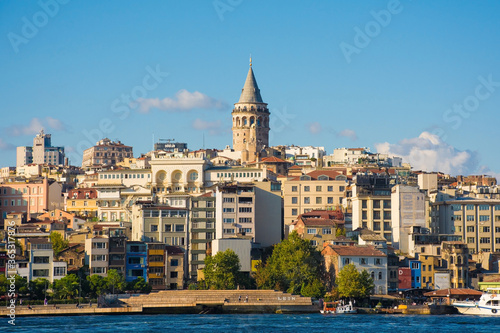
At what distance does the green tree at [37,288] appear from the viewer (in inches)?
3573

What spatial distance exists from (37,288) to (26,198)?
50772 millimetres

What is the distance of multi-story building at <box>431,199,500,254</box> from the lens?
114 meters

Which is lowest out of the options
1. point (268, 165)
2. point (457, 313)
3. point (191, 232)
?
point (457, 313)

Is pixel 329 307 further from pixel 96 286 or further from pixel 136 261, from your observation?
pixel 96 286

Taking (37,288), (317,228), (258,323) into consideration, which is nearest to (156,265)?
(37,288)

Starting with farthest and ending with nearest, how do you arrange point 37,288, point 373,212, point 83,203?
1. point 83,203
2. point 373,212
3. point 37,288

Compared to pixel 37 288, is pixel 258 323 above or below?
below

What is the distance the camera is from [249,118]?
18762 cm

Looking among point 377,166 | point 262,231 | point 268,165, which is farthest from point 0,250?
point 377,166

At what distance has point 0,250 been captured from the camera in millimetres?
95625

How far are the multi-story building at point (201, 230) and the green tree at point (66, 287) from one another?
1699 cm

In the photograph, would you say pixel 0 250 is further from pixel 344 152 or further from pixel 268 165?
pixel 344 152

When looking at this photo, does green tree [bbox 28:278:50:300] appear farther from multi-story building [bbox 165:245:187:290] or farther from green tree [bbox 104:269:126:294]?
multi-story building [bbox 165:245:187:290]

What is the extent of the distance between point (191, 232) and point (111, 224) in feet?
41.4
